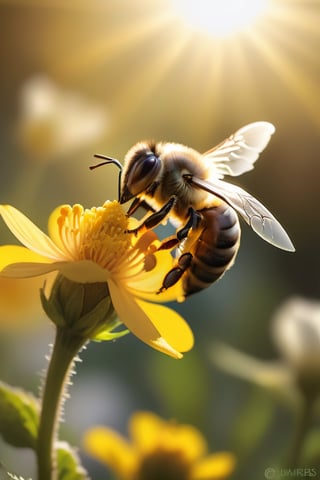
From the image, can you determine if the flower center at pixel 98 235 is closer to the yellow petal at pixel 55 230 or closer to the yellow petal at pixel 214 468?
the yellow petal at pixel 55 230

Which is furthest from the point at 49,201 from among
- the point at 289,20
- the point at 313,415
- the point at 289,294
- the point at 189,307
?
the point at 313,415

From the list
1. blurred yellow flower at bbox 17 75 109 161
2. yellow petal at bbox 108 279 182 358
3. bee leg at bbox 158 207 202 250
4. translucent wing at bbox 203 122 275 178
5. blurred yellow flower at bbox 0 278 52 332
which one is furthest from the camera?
blurred yellow flower at bbox 17 75 109 161

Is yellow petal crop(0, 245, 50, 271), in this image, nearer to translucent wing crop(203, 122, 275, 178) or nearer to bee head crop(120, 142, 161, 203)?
bee head crop(120, 142, 161, 203)

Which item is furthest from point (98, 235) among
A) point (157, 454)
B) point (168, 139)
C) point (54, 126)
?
point (168, 139)

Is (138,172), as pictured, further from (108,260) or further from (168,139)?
(168,139)

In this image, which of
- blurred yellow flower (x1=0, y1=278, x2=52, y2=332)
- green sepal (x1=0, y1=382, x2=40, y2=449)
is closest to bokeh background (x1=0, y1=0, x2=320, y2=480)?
blurred yellow flower (x1=0, y1=278, x2=52, y2=332)
